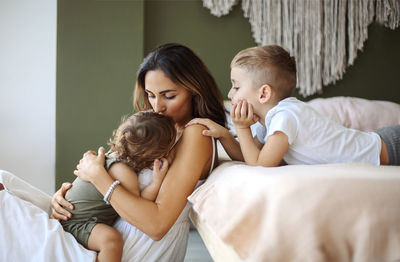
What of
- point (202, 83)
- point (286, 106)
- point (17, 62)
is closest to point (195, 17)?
point (17, 62)

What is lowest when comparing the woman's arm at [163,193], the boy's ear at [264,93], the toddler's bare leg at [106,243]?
the toddler's bare leg at [106,243]

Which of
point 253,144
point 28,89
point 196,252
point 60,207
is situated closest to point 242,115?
point 253,144

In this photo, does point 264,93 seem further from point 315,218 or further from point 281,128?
point 315,218

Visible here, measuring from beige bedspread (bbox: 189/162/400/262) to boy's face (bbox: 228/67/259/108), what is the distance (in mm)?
582

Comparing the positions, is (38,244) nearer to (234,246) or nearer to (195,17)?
(234,246)

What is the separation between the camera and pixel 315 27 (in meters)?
2.96

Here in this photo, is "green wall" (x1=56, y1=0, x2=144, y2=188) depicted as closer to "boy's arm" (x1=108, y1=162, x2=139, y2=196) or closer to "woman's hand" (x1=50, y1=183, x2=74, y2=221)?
"woman's hand" (x1=50, y1=183, x2=74, y2=221)

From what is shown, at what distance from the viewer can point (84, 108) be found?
2672 mm

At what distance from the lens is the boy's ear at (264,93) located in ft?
4.24

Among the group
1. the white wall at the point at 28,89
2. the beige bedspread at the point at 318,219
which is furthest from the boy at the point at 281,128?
the white wall at the point at 28,89

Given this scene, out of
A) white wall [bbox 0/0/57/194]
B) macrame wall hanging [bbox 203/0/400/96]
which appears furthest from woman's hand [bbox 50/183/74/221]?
macrame wall hanging [bbox 203/0/400/96]

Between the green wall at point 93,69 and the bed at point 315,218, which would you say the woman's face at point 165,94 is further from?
the green wall at point 93,69

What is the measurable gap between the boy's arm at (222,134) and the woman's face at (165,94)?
0.37ft

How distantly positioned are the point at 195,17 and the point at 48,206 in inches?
79.7
